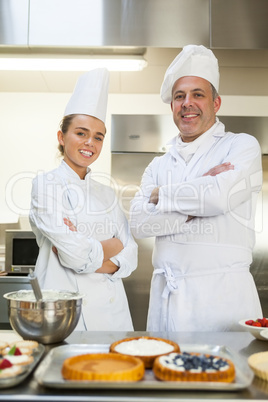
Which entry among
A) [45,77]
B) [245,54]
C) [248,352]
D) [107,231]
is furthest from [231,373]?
[45,77]

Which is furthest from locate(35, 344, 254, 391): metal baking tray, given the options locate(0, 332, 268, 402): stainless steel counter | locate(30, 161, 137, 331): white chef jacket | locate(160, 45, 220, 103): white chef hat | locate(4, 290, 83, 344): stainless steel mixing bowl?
locate(160, 45, 220, 103): white chef hat

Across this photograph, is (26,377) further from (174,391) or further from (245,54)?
(245,54)

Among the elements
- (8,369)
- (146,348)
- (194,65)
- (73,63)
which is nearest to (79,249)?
(146,348)

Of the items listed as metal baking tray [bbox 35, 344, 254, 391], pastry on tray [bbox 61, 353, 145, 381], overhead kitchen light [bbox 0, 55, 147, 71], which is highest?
overhead kitchen light [bbox 0, 55, 147, 71]

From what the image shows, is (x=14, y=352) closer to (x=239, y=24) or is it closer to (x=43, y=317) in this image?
(x=43, y=317)

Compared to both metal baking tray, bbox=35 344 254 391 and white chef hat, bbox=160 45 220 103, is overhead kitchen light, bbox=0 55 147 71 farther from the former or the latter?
metal baking tray, bbox=35 344 254 391

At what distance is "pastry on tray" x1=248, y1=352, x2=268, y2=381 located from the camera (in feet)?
2.93

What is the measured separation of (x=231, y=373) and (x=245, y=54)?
8.73ft

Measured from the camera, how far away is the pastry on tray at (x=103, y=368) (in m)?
0.82

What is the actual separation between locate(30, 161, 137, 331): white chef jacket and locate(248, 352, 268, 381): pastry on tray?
73 centimetres

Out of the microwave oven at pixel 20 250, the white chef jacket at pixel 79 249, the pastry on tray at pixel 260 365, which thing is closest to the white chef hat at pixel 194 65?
the white chef jacket at pixel 79 249

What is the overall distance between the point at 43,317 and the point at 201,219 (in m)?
0.76

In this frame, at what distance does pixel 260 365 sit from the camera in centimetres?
94

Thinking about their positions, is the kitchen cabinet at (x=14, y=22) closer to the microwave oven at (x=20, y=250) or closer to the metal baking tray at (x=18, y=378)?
the microwave oven at (x=20, y=250)
